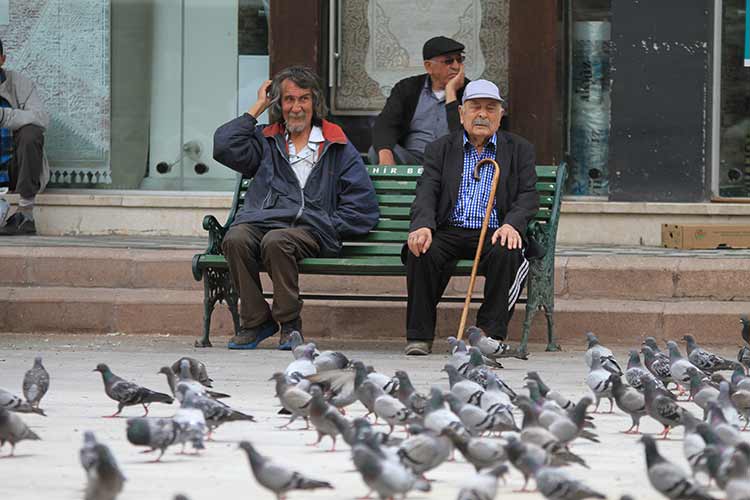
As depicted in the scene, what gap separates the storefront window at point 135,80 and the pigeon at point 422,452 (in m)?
7.79

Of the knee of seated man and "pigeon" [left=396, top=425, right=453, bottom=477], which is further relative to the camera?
the knee of seated man

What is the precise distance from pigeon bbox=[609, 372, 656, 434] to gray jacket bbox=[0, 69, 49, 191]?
21.5 feet

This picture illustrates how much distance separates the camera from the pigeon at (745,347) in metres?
9.14

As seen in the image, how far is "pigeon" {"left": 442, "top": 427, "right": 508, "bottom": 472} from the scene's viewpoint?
226 inches

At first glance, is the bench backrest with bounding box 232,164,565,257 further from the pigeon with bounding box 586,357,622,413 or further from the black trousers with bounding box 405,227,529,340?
the pigeon with bounding box 586,357,622,413

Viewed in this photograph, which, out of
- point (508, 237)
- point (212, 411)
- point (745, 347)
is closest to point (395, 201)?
point (508, 237)

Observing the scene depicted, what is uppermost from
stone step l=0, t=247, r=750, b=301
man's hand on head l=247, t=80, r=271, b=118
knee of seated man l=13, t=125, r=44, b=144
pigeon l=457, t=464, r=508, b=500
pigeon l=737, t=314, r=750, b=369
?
man's hand on head l=247, t=80, r=271, b=118

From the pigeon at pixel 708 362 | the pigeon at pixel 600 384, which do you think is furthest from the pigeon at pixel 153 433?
the pigeon at pixel 708 362

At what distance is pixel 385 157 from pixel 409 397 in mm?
4268

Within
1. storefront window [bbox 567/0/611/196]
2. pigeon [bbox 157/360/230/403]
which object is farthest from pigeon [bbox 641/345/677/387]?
storefront window [bbox 567/0/611/196]

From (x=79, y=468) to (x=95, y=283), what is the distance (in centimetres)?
516

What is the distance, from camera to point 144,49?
13.3 meters

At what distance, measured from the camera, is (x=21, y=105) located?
1270cm

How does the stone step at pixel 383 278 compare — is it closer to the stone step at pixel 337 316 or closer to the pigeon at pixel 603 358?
the stone step at pixel 337 316
